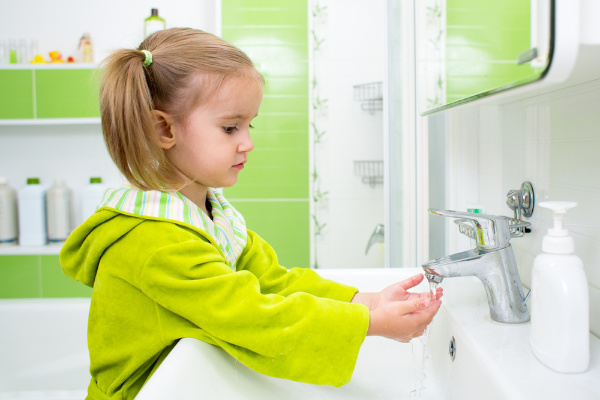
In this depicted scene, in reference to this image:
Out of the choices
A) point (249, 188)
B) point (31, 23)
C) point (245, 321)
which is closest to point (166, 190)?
point (245, 321)

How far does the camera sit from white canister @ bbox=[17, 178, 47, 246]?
2.01m

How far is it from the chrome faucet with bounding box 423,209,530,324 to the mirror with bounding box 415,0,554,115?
0.18m

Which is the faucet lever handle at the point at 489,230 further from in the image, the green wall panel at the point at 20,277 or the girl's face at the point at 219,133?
the green wall panel at the point at 20,277

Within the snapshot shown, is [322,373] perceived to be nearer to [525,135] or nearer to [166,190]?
[166,190]

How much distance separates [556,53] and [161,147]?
1.79 feet

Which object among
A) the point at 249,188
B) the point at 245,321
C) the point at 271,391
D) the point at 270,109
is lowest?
the point at 271,391

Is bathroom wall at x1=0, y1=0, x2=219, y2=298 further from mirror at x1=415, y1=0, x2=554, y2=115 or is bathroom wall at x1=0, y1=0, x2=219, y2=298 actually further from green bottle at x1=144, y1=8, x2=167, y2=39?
mirror at x1=415, y1=0, x2=554, y2=115

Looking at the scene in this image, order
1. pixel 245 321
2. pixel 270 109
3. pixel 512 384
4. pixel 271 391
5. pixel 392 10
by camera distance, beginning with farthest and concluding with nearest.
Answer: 1. pixel 270 109
2. pixel 392 10
3. pixel 271 391
4. pixel 245 321
5. pixel 512 384

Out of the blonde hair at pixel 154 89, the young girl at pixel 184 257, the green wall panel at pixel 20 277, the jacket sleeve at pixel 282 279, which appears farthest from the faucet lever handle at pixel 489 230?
the green wall panel at pixel 20 277

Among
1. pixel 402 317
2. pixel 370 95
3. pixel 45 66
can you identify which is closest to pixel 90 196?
pixel 45 66

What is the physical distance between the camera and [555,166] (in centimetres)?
75

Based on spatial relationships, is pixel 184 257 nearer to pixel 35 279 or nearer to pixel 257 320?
pixel 257 320

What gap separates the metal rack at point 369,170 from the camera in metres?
2.03

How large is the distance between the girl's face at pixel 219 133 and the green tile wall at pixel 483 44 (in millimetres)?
312
